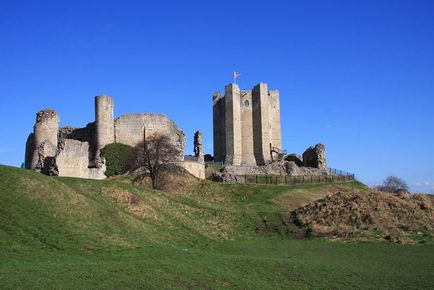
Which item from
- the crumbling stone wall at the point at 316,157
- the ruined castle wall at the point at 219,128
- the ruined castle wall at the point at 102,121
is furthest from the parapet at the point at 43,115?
the crumbling stone wall at the point at 316,157

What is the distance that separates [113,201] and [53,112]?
21358 millimetres

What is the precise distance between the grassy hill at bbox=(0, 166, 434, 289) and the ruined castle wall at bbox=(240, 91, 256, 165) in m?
30.1

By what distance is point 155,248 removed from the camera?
910 inches

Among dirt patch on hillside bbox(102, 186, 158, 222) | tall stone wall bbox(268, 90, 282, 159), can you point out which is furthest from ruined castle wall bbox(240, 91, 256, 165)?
dirt patch on hillside bbox(102, 186, 158, 222)

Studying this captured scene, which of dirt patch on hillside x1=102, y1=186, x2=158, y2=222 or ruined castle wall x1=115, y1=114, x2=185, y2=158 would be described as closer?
A: dirt patch on hillside x1=102, y1=186, x2=158, y2=222

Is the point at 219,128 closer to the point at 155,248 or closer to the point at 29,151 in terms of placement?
the point at 29,151

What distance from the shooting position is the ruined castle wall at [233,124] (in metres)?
65.2

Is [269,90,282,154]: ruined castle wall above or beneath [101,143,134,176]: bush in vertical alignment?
above

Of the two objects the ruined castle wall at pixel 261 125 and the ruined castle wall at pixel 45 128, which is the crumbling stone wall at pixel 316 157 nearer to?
the ruined castle wall at pixel 261 125

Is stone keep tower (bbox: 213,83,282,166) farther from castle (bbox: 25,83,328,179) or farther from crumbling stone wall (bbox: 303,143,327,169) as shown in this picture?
crumbling stone wall (bbox: 303,143,327,169)

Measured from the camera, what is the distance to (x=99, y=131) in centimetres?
5284

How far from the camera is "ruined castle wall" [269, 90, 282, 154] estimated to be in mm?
68000

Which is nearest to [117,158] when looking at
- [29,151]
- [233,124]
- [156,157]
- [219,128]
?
[156,157]

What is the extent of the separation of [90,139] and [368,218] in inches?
1226
